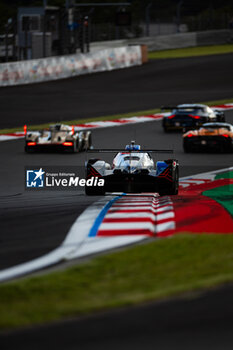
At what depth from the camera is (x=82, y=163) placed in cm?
2531

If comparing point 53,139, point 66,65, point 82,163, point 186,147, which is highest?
point 66,65

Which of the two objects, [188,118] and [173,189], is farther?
[188,118]

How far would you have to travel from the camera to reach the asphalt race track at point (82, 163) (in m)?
7.38

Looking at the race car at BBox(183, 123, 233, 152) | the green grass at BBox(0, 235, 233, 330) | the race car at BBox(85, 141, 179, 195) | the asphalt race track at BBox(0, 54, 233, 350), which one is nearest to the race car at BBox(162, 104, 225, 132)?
the asphalt race track at BBox(0, 54, 233, 350)

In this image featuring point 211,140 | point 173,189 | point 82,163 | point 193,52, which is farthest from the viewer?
point 193,52

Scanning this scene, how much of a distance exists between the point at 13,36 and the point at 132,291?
42.5 meters

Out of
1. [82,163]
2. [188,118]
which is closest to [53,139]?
[82,163]

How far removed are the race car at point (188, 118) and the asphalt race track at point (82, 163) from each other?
0.48m

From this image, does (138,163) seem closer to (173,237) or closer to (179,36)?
(173,237)

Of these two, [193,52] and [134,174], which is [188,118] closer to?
[134,174]

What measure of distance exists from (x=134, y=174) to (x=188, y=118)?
15498 mm

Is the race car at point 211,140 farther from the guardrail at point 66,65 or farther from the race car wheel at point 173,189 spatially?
the guardrail at point 66,65

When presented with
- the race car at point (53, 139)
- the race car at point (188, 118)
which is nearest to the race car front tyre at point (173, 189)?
the race car at point (53, 139)

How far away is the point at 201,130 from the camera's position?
28.8 m
